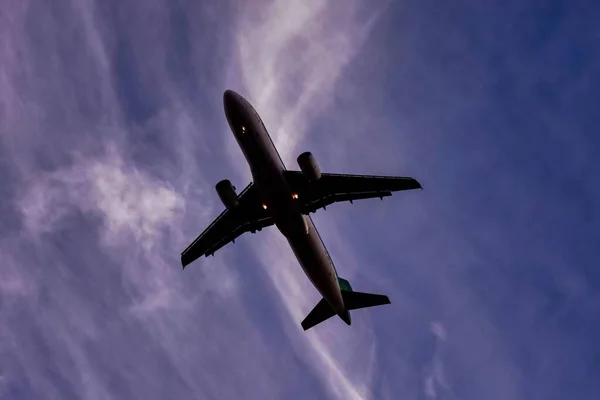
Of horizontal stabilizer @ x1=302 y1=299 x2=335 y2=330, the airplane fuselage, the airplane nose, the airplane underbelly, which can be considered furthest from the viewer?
horizontal stabilizer @ x1=302 y1=299 x2=335 y2=330

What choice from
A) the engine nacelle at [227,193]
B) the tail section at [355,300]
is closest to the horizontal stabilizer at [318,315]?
the tail section at [355,300]

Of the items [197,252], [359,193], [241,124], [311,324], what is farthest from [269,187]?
[311,324]

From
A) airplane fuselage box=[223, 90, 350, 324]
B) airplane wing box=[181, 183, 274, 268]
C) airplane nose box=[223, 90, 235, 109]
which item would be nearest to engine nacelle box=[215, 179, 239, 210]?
airplane fuselage box=[223, 90, 350, 324]

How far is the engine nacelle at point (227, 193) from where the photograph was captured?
45062 mm

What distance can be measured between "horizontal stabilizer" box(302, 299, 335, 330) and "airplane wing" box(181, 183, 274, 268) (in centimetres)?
→ 927

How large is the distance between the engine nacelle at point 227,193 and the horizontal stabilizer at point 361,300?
13.3 m

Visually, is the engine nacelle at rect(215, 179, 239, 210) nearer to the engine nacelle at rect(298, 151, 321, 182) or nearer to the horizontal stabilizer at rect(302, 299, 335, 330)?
the engine nacelle at rect(298, 151, 321, 182)

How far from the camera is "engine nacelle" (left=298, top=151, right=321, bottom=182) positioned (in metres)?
41.9

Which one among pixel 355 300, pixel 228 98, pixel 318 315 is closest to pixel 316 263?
pixel 355 300

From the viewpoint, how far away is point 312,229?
45.2 metres

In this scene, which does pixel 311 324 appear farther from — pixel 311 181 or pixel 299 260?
pixel 311 181

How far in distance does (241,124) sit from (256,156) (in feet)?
8.77

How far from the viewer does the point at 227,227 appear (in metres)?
50.7

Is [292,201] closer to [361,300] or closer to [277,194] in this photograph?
[277,194]
